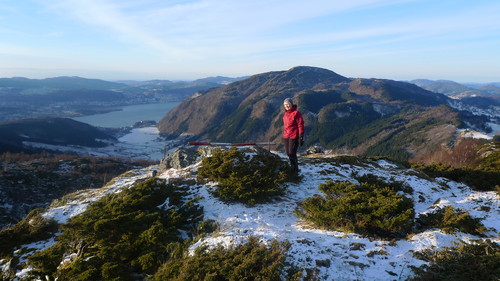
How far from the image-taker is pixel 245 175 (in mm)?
13656

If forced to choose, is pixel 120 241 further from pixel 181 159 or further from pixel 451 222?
pixel 181 159

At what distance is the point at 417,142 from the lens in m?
169

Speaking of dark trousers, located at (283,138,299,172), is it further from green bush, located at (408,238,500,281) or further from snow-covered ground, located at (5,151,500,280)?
green bush, located at (408,238,500,281)

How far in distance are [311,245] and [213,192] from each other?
6.25 m

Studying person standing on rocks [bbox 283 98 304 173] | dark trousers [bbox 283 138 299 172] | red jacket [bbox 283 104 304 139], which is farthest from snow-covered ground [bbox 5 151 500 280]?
red jacket [bbox 283 104 304 139]

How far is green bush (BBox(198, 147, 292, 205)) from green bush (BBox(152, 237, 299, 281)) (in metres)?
4.27

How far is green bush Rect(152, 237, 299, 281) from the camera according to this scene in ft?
22.1

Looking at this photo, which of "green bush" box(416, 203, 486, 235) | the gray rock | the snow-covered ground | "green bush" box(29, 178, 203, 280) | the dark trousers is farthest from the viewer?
the gray rock

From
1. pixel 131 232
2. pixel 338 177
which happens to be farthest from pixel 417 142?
pixel 131 232

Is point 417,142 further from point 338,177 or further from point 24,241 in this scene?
point 24,241

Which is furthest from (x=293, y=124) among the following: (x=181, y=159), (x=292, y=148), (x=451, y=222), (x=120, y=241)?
(x=181, y=159)

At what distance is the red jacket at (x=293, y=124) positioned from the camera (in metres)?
13.7

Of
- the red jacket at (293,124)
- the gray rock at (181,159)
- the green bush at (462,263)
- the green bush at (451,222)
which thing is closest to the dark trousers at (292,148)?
the red jacket at (293,124)

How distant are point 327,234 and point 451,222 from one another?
4.30 meters
